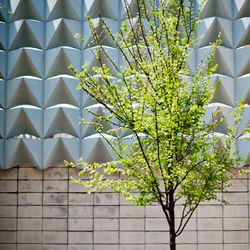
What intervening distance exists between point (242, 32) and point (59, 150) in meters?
5.79

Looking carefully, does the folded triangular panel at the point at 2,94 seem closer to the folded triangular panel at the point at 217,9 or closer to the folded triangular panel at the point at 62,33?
the folded triangular panel at the point at 62,33

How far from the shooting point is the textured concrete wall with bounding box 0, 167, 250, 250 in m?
9.91

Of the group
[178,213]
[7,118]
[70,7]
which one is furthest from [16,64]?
[178,213]

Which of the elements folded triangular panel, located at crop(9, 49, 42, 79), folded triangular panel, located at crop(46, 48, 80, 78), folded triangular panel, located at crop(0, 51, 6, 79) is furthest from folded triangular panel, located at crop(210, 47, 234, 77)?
folded triangular panel, located at crop(0, 51, 6, 79)

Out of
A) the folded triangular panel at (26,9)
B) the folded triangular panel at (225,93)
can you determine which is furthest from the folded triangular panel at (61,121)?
the folded triangular panel at (225,93)

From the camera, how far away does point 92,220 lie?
998 cm

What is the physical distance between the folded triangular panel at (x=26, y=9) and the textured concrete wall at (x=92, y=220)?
164 inches

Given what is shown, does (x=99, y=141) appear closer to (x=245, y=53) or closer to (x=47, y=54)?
(x=47, y=54)

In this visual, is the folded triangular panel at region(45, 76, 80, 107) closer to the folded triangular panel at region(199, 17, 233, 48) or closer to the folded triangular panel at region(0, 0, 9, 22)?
the folded triangular panel at region(0, 0, 9, 22)

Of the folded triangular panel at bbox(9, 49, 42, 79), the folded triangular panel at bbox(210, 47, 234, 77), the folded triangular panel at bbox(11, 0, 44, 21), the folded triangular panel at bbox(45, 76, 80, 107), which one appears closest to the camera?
the folded triangular panel at bbox(210, 47, 234, 77)

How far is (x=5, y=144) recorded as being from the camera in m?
9.89

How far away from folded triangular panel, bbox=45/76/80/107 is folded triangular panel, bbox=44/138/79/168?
101 cm

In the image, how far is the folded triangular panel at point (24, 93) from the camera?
32.5 feet

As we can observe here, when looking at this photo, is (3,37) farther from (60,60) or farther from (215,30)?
(215,30)
